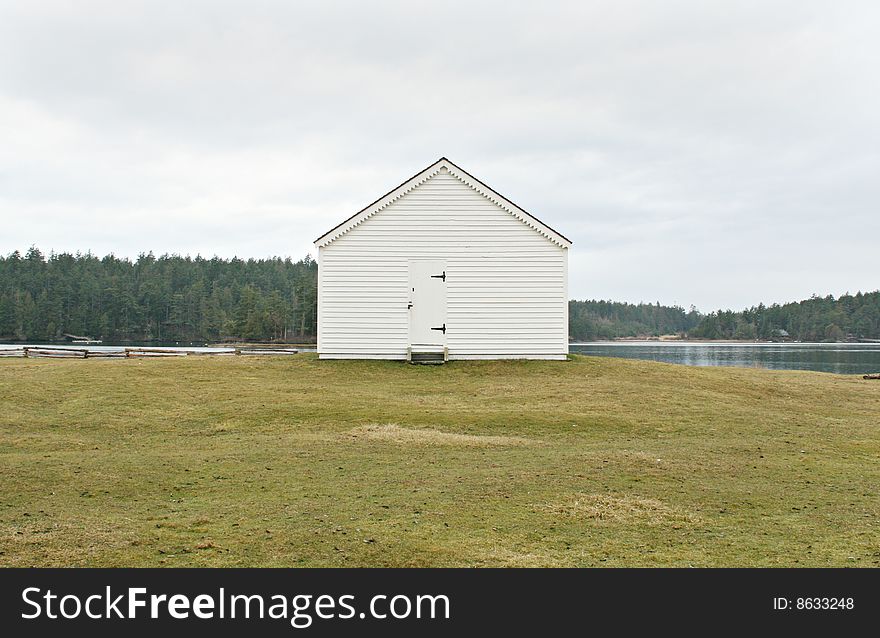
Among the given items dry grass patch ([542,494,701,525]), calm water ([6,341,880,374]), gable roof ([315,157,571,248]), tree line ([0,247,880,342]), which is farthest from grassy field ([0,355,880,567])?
tree line ([0,247,880,342])

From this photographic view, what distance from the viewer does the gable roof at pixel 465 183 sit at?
103ft

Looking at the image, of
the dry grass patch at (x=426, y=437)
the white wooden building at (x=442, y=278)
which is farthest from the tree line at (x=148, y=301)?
the dry grass patch at (x=426, y=437)

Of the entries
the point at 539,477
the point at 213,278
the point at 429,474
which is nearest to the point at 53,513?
the point at 429,474

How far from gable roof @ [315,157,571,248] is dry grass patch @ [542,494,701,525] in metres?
20.8

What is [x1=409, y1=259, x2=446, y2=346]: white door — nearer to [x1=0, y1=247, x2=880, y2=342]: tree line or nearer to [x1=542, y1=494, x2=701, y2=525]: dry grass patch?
[x1=542, y1=494, x2=701, y2=525]: dry grass patch

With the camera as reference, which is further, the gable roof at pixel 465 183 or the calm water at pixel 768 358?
the calm water at pixel 768 358

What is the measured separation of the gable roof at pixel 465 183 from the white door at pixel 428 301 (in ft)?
8.71

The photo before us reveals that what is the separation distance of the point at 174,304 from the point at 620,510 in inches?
5657

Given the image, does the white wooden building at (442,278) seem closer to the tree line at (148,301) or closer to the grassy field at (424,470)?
the grassy field at (424,470)

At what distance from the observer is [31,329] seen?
424 feet

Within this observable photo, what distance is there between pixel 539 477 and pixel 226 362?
19.4 meters

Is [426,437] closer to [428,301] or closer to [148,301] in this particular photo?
[428,301]

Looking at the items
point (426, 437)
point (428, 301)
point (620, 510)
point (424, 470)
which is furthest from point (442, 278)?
point (620, 510)

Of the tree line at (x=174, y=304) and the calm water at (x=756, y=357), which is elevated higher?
the tree line at (x=174, y=304)
